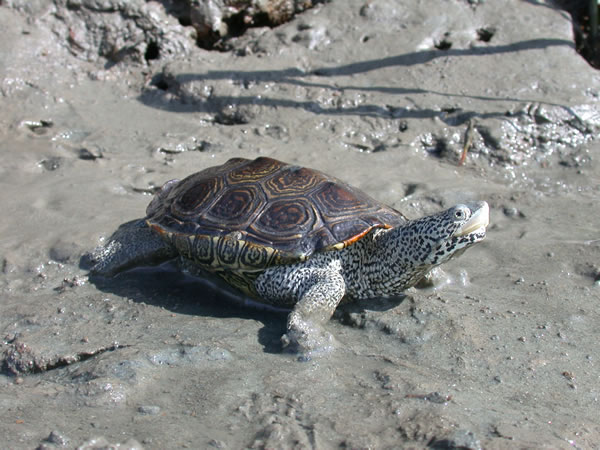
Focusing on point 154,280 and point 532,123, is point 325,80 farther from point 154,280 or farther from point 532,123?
point 154,280

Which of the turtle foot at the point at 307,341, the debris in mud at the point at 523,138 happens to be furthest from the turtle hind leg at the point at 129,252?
the debris in mud at the point at 523,138

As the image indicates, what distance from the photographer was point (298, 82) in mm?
6945

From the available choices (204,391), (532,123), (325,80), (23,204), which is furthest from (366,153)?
(204,391)

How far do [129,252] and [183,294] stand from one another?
57 centimetres

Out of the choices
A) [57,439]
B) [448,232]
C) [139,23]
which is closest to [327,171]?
[448,232]

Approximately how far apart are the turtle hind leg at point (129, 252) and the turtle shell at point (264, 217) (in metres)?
0.22

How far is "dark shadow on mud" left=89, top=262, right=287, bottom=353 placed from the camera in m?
4.02

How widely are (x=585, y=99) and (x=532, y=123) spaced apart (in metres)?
0.74

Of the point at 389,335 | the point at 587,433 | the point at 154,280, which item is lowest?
the point at 154,280

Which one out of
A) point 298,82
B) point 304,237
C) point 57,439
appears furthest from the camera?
point 298,82

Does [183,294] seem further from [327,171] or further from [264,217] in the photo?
[327,171]

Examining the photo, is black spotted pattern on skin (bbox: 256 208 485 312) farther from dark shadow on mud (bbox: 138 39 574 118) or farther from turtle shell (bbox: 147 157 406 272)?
dark shadow on mud (bbox: 138 39 574 118)

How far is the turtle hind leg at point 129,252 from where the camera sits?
4.46 metres

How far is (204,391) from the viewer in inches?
118
